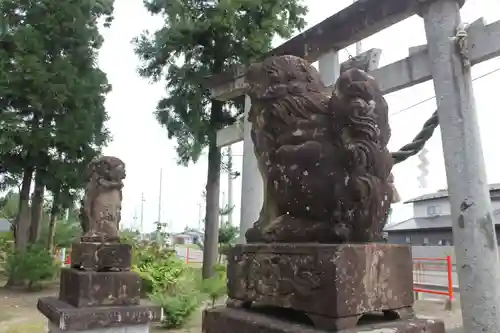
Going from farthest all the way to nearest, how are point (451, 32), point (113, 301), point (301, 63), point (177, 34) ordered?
point (177, 34) → point (113, 301) → point (451, 32) → point (301, 63)

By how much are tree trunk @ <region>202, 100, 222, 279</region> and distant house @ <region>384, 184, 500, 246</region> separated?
768 cm

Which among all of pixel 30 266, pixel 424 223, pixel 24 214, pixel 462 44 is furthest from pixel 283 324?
pixel 424 223

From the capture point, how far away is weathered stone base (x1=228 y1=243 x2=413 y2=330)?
150 centimetres

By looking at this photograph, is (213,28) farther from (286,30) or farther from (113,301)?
(113,301)

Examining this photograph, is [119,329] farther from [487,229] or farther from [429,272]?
[429,272]

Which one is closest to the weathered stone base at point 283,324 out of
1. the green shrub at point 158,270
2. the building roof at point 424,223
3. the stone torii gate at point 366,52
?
the stone torii gate at point 366,52

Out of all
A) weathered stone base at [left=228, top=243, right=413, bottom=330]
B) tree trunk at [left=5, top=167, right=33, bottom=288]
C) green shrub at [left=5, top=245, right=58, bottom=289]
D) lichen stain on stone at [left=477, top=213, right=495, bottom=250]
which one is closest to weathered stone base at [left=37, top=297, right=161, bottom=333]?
weathered stone base at [left=228, top=243, right=413, bottom=330]

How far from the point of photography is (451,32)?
14.2ft

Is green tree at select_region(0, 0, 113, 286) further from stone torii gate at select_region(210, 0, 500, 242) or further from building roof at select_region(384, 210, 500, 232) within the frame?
building roof at select_region(384, 210, 500, 232)

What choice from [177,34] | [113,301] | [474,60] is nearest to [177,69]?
[177,34]

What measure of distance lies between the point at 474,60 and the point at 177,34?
779 centimetres

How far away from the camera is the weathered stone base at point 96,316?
472 cm

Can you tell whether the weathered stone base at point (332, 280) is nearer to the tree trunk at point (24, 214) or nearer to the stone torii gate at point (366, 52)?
the stone torii gate at point (366, 52)

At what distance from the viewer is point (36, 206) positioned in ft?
39.2
